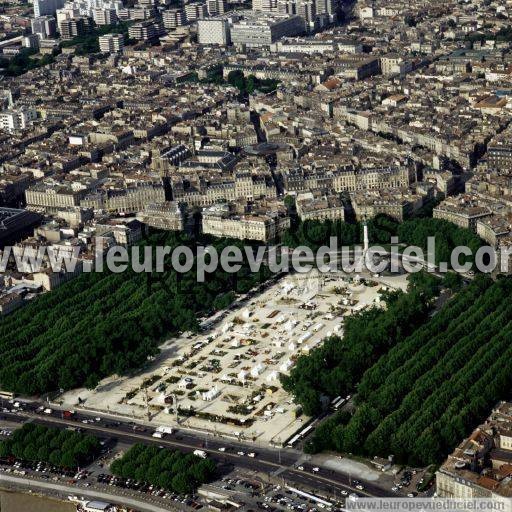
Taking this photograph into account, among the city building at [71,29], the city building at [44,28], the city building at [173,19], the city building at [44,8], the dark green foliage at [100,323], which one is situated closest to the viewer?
the dark green foliage at [100,323]

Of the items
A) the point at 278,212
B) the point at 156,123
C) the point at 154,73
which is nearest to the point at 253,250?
the point at 278,212

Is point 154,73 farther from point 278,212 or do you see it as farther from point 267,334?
point 267,334

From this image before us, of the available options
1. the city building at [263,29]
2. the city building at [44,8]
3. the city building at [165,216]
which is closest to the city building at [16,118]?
the city building at [165,216]

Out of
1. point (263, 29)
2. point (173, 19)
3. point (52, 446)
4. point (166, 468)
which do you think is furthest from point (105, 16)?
point (166, 468)

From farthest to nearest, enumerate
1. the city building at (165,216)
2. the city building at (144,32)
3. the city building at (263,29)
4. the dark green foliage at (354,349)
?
the city building at (144,32)
the city building at (263,29)
the city building at (165,216)
the dark green foliage at (354,349)

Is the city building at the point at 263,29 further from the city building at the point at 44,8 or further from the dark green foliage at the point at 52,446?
the dark green foliage at the point at 52,446

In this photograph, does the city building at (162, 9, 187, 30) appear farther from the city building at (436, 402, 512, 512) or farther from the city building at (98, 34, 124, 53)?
the city building at (436, 402, 512, 512)

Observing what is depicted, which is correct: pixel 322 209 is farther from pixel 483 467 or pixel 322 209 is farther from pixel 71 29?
pixel 71 29
